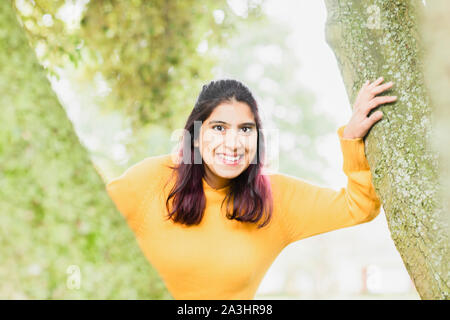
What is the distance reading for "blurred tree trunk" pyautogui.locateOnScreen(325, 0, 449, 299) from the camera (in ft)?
5.75

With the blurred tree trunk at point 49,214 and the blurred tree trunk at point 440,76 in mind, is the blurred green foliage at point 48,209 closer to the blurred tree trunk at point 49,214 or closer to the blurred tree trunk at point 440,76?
the blurred tree trunk at point 49,214

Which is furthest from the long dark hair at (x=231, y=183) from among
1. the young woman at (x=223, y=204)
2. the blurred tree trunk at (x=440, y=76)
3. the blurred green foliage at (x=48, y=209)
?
the blurred green foliage at (x=48, y=209)

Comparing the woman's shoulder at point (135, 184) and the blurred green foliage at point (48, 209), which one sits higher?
the woman's shoulder at point (135, 184)

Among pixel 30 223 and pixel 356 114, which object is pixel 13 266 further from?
pixel 356 114

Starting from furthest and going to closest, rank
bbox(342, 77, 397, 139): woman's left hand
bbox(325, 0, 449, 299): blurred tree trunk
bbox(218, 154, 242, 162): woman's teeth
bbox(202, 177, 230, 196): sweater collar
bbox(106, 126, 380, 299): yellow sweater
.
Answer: bbox(202, 177, 230, 196): sweater collar
bbox(218, 154, 242, 162): woman's teeth
bbox(106, 126, 380, 299): yellow sweater
bbox(342, 77, 397, 139): woman's left hand
bbox(325, 0, 449, 299): blurred tree trunk

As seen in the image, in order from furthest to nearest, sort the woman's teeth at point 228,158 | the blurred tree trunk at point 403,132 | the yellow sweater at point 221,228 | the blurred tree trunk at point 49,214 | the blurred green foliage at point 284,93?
the blurred green foliage at point 284,93
the woman's teeth at point 228,158
the yellow sweater at point 221,228
the blurred tree trunk at point 403,132
the blurred tree trunk at point 49,214

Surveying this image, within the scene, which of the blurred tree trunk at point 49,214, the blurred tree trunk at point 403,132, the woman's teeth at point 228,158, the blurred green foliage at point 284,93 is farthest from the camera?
the blurred green foliage at point 284,93

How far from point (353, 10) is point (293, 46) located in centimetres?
1355

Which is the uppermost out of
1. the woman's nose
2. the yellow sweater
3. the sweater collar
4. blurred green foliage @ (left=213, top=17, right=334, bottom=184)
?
blurred green foliage @ (left=213, top=17, right=334, bottom=184)

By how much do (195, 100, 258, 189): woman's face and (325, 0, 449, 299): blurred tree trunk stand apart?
74 cm

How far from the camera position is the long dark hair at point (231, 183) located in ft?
8.38

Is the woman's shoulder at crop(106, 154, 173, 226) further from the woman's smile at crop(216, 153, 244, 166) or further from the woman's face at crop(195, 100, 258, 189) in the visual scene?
the woman's smile at crop(216, 153, 244, 166)

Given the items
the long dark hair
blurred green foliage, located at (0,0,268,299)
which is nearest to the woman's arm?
the long dark hair
